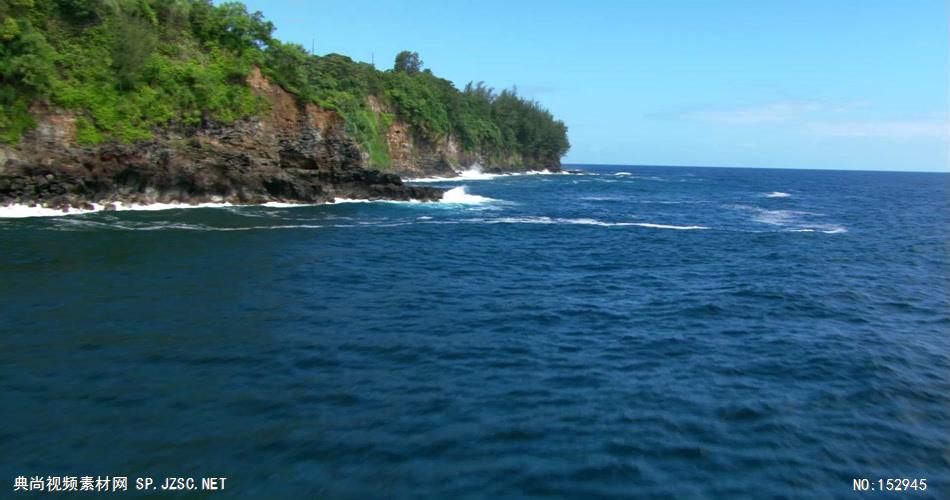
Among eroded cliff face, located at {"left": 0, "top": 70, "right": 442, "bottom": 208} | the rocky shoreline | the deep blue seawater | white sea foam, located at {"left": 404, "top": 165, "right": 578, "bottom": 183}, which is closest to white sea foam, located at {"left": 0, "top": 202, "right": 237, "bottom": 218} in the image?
the rocky shoreline

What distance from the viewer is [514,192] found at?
287 feet

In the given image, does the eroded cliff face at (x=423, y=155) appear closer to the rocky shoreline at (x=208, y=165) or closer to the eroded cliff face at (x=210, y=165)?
the rocky shoreline at (x=208, y=165)

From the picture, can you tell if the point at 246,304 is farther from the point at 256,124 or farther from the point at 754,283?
the point at 256,124

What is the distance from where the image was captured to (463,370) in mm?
15773

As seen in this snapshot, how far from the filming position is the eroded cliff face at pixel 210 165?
41438 millimetres

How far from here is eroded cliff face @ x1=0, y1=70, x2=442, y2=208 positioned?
41.4 m

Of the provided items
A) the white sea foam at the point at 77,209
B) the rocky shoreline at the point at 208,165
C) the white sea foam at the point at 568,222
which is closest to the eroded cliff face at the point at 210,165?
the rocky shoreline at the point at 208,165

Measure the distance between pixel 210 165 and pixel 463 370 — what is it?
139 feet

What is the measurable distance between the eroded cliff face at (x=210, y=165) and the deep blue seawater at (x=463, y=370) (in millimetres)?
11064

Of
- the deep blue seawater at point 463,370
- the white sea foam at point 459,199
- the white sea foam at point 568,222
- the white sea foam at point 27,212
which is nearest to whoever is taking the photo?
the deep blue seawater at point 463,370

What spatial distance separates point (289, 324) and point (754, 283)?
67.1 ft

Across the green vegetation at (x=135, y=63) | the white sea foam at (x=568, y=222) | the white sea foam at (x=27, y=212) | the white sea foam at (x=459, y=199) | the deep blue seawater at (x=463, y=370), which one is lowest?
the deep blue seawater at (x=463, y=370)

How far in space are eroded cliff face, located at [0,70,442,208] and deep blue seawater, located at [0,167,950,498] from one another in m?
11.1

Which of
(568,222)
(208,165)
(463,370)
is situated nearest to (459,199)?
(568,222)
